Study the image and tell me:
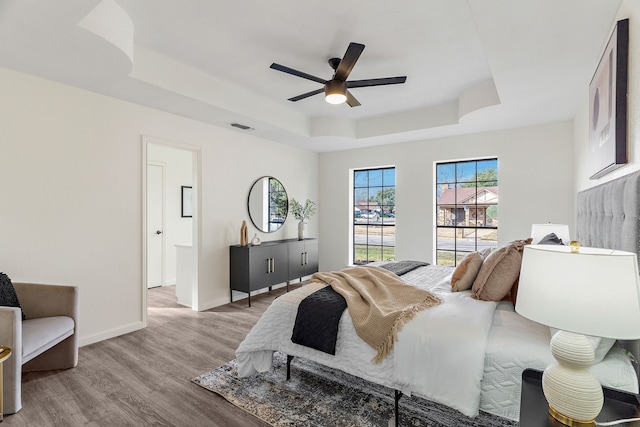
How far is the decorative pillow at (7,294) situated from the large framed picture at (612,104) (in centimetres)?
397

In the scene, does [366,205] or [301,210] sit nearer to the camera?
[301,210]

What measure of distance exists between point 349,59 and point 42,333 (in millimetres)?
3040

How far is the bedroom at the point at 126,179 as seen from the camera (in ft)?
9.01

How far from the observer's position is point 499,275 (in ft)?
7.39

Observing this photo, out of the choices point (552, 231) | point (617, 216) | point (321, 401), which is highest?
point (617, 216)

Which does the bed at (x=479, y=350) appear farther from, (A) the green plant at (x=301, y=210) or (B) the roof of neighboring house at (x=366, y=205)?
(B) the roof of neighboring house at (x=366, y=205)

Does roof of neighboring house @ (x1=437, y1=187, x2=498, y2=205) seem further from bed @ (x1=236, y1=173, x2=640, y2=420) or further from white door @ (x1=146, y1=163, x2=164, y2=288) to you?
white door @ (x1=146, y1=163, x2=164, y2=288)

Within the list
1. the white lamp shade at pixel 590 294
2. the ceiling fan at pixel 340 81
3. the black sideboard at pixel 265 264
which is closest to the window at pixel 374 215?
the black sideboard at pixel 265 264

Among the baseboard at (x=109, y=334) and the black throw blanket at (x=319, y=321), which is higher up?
the black throw blanket at (x=319, y=321)

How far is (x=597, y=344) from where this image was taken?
4.69 feet

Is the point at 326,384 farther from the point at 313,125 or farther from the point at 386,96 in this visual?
the point at 313,125

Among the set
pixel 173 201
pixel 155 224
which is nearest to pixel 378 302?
pixel 155 224

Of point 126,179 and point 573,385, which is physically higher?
point 126,179

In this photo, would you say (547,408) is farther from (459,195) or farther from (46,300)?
(459,195)
